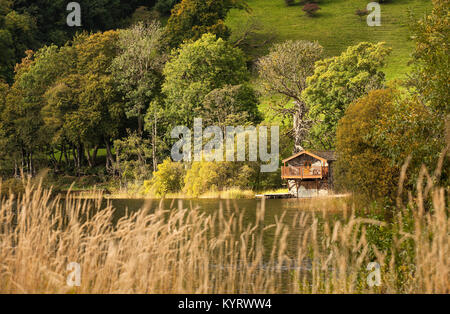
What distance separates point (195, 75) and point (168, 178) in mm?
12893

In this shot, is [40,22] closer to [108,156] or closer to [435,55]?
[108,156]

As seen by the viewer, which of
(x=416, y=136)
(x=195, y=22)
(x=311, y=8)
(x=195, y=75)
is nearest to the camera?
(x=416, y=136)

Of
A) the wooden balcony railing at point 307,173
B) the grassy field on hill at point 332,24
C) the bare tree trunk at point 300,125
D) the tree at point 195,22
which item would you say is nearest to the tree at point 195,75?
the tree at point 195,22

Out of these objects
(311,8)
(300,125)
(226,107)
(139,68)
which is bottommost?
(300,125)

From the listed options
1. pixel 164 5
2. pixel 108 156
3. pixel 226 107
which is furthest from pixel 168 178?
pixel 164 5

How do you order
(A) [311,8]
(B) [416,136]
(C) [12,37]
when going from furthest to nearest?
(A) [311,8]
(C) [12,37]
(B) [416,136]

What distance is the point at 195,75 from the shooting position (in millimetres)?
68250

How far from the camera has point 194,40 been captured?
75125mm

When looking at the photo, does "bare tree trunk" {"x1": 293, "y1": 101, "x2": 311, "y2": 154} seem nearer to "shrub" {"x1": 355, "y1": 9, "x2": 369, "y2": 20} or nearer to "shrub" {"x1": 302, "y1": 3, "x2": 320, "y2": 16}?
→ "shrub" {"x1": 355, "y1": 9, "x2": 369, "y2": 20}

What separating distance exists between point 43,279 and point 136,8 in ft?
329

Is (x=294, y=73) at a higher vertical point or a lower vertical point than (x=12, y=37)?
lower

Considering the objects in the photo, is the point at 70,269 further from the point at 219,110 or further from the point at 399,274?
the point at 219,110

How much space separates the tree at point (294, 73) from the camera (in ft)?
220
